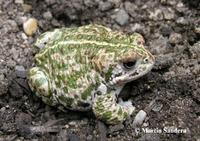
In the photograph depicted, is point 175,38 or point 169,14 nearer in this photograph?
point 175,38

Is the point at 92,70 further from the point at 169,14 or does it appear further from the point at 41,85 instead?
the point at 169,14

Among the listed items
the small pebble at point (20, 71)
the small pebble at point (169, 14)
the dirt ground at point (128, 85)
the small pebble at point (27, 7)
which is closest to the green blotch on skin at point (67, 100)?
the dirt ground at point (128, 85)

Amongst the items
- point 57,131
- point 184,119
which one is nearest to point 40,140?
point 57,131

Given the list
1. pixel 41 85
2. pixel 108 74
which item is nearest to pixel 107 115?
pixel 108 74

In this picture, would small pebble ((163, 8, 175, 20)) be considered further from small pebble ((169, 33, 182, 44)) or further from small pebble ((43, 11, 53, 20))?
small pebble ((43, 11, 53, 20))

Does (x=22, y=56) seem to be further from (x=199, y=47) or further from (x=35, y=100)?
(x=199, y=47)

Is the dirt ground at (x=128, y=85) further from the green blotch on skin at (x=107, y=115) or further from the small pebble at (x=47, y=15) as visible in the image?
the green blotch on skin at (x=107, y=115)

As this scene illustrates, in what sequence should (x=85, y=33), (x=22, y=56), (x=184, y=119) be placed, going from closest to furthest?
(x=184, y=119)
(x=85, y=33)
(x=22, y=56)

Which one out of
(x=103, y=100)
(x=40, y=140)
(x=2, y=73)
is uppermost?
(x=2, y=73)
